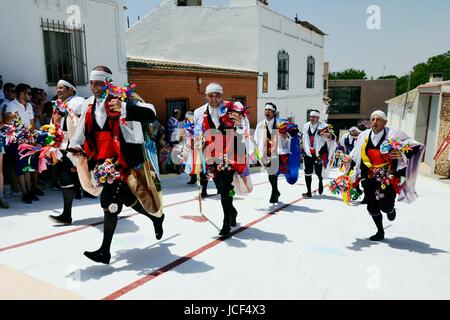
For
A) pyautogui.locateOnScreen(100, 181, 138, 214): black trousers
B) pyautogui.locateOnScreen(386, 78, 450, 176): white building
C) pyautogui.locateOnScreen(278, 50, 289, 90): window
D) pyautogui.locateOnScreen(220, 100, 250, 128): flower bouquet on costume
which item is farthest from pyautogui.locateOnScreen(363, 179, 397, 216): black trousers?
pyautogui.locateOnScreen(278, 50, 289, 90): window

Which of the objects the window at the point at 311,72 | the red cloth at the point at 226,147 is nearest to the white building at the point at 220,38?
the window at the point at 311,72

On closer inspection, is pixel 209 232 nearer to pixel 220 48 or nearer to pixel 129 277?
pixel 129 277

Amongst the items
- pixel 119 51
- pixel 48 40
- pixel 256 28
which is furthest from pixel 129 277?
pixel 256 28

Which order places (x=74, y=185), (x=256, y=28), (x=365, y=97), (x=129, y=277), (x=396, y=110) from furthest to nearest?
1. (x=365, y=97)
2. (x=396, y=110)
3. (x=256, y=28)
4. (x=74, y=185)
5. (x=129, y=277)

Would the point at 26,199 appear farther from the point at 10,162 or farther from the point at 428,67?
the point at 428,67

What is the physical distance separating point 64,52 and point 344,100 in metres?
45.4

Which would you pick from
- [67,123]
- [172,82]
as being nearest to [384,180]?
[67,123]

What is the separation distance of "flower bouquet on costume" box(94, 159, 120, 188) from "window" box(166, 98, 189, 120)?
360 inches

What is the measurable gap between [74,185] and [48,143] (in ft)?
2.18

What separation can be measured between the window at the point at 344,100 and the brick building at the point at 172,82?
35828 mm

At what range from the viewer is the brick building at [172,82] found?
11.7 metres

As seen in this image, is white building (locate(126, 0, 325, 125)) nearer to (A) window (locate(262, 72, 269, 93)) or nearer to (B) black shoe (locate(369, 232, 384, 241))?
(A) window (locate(262, 72, 269, 93))

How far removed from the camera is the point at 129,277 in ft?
12.1

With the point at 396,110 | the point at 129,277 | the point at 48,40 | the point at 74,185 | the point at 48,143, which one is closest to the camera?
the point at 129,277
